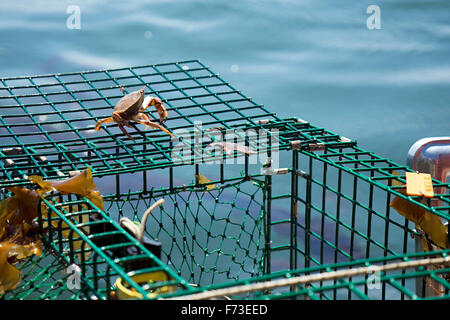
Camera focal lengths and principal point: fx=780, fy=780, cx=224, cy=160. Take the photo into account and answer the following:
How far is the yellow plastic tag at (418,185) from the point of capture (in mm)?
2068

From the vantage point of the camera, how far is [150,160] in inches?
90.1

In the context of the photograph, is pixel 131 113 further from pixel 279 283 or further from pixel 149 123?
pixel 279 283

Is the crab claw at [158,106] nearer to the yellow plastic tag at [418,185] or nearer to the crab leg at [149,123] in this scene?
the crab leg at [149,123]

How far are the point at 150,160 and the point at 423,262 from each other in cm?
102

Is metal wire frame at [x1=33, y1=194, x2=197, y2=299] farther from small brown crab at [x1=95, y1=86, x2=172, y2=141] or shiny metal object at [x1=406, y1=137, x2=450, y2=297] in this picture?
shiny metal object at [x1=406, y1=137, x2=450, y2=297]

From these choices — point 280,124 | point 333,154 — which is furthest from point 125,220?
point 280,124

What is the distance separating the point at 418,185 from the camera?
211 cm

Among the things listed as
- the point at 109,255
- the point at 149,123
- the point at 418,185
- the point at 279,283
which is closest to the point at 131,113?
the point at 149,123

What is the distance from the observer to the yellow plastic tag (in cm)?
207

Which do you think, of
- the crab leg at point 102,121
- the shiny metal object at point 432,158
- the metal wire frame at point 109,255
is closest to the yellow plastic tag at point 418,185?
the shiny metal object at point 432,158

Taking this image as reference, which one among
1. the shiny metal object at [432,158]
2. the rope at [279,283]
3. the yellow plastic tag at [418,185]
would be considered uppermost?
the rope at [279,283]

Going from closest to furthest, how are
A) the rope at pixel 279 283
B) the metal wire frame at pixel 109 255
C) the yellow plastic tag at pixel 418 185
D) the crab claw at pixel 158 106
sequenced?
the rope at pixel 279 283 → the metal wire frame at pixel 109 255 → the yellow plastic tag at pixel 418 185 → the crab claw at pixel 158 106

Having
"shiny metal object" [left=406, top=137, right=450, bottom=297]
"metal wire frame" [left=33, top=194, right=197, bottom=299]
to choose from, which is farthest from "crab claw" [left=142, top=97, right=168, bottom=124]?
"shiny metal object" [left=406, top=137, right=450, bottom=297]
